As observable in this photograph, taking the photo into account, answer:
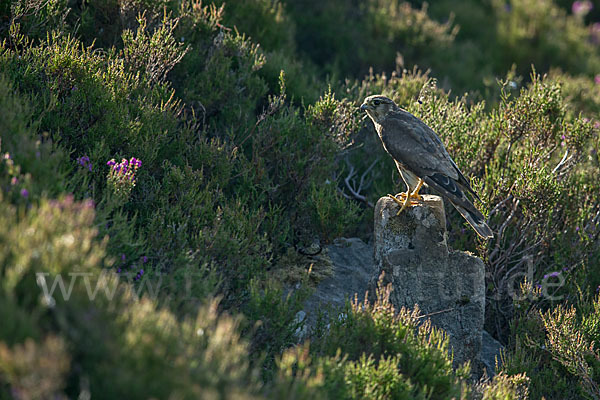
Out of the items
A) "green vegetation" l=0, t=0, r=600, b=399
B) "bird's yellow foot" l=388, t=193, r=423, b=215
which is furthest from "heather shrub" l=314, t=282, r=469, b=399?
"bird's yellow foot" l=388, t=193, r=423, b=215

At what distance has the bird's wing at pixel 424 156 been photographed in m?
5.50

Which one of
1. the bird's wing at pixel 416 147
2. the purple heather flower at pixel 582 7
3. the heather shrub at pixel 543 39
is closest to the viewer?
the bird's wing at pixel 416 147

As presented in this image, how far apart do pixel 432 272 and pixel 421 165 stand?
103 cm

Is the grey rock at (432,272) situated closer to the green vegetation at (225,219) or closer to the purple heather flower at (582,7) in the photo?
the green vegetation at (225,219)

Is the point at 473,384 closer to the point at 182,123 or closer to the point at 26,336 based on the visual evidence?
the point at 26,336

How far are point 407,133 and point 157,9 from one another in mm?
3960

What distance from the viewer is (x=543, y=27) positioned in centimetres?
1384

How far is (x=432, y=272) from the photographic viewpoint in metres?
5.43

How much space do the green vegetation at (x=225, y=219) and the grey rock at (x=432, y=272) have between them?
339mm

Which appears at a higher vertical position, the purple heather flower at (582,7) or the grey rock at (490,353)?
the purple heather flower at (582,7)

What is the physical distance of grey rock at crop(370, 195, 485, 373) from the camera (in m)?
5.38

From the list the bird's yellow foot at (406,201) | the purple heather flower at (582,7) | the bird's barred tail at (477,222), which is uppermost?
the purple heather flower at (582,7)

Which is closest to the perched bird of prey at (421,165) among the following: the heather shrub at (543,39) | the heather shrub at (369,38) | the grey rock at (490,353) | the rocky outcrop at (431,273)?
the rocky outcrop at (431,273)

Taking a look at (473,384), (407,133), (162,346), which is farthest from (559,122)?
(162,346)
